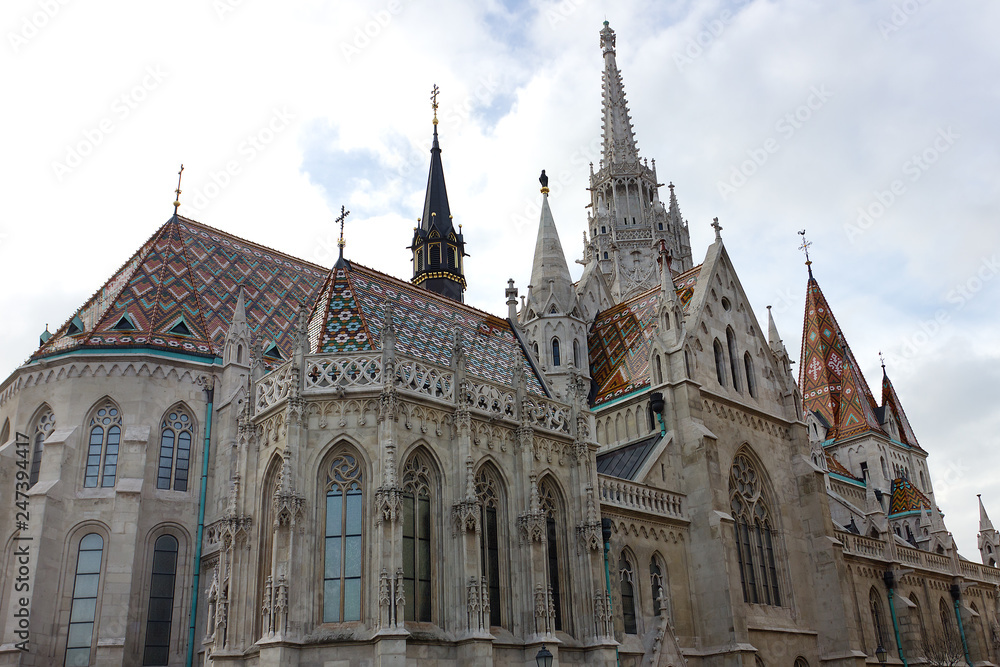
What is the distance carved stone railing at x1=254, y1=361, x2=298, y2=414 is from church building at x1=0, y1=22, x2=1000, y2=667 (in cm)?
8

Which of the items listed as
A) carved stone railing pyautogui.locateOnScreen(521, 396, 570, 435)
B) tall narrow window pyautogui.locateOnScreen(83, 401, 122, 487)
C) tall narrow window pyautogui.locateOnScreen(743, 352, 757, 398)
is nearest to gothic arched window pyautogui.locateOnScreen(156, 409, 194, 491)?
tall narrow window pyautogui.locateOnScreen(83, 401, 122, 487)

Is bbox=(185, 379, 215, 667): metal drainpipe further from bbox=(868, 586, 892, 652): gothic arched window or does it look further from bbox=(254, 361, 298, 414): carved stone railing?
bbox=(868, 586, 892, 652): gothic arched window

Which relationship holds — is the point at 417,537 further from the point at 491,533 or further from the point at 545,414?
the point at 545,414

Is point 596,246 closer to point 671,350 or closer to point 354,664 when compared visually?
point 671,350

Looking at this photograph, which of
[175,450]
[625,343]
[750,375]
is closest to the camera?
[175,450]

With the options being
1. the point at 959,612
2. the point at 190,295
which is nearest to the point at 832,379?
the point at 959,612

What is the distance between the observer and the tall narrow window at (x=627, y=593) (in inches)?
832

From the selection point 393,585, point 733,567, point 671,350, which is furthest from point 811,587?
point 393,585

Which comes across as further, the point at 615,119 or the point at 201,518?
the point at 615,119

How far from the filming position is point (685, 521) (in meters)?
23.3

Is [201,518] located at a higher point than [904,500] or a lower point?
lower

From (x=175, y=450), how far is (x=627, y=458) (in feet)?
40.3

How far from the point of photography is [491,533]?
1825 cm

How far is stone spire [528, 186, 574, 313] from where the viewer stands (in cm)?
2766
